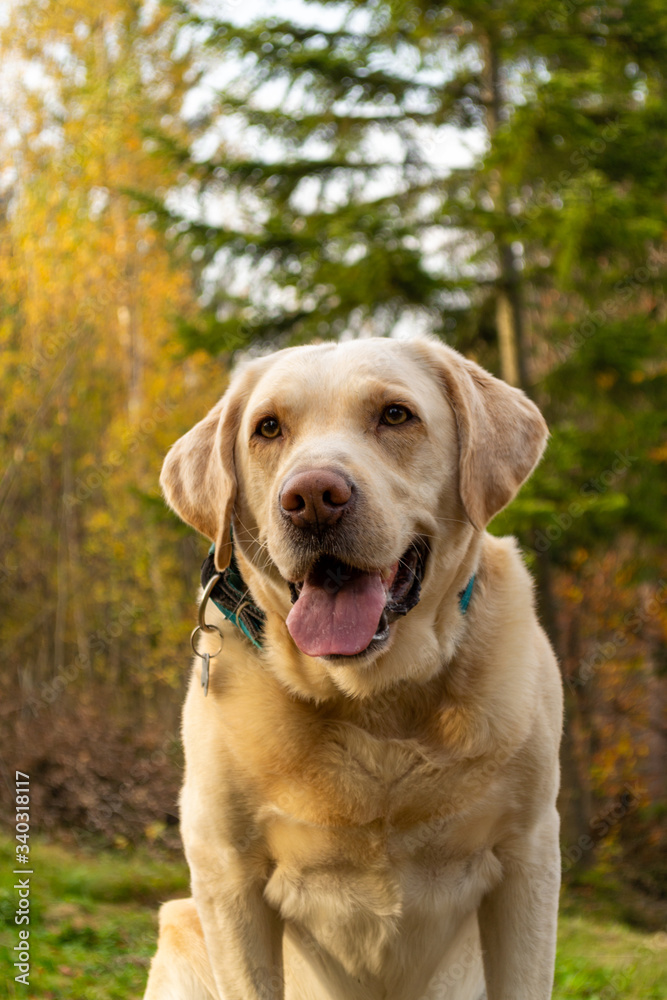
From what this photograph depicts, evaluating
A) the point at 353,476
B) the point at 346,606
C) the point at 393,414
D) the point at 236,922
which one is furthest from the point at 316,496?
the point at 236,922

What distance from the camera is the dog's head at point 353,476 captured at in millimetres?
2424

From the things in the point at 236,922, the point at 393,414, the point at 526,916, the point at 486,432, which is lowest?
the point at 526,916

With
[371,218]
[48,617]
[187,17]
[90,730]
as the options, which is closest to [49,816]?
[90,730]

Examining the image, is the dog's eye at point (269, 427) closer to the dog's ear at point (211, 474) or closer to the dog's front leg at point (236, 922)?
the dog's ear at point (211, 474)

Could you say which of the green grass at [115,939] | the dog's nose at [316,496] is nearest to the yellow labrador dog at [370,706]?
the dog's nose at [316,496]

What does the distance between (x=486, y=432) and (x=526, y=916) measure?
1.33m

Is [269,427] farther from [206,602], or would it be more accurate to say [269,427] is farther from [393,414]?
[206,602]

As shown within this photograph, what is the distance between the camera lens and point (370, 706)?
104 inches

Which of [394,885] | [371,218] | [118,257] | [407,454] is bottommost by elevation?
[118,257]

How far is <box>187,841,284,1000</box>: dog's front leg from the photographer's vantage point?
257 cm

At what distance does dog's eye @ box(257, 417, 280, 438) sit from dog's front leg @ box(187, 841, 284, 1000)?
1.14m

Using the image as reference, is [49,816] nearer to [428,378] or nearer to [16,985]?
[16,985]

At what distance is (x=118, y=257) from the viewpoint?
13250mm

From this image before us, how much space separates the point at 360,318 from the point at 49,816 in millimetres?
6267
